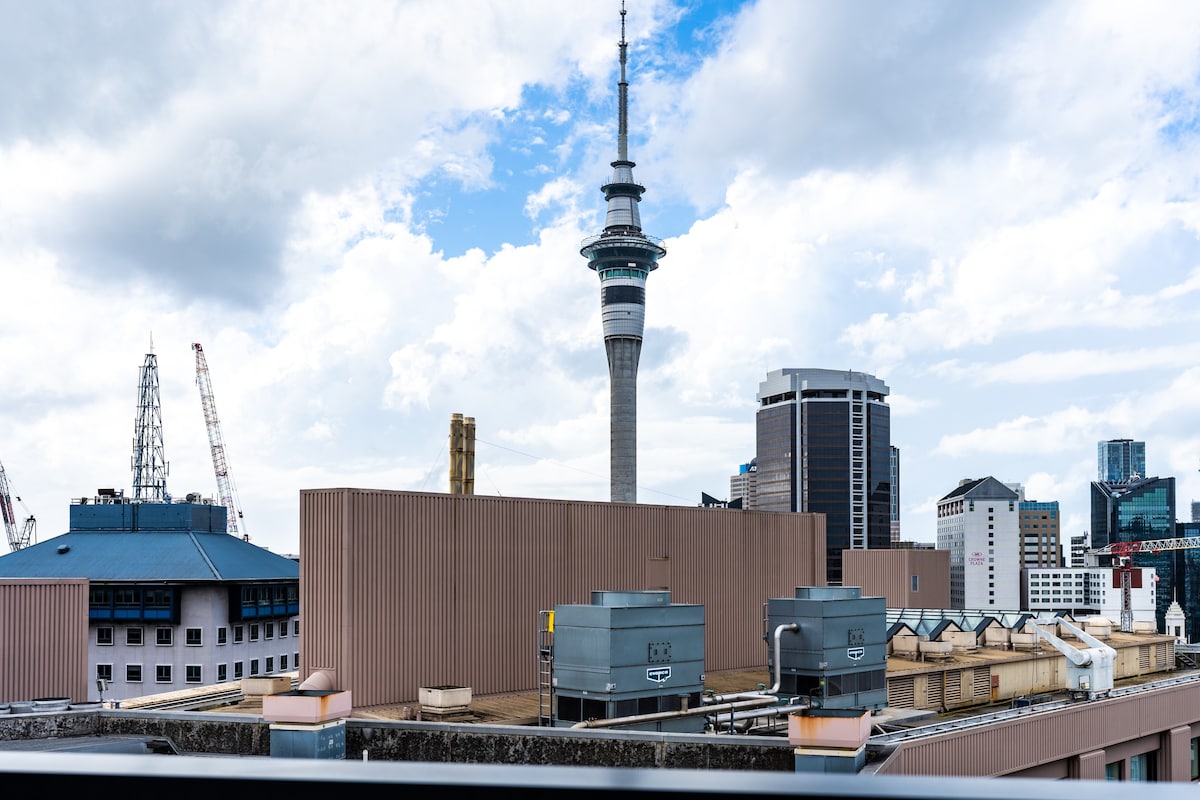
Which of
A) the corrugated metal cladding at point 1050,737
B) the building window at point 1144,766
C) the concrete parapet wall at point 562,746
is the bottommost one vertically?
the building window at point 1144,766

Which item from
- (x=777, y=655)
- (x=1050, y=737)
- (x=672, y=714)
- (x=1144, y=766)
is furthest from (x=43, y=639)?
(x=1144, y=766)

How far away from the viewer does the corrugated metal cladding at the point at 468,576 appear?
32.3 m

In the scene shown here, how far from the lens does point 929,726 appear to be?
30.4 meters

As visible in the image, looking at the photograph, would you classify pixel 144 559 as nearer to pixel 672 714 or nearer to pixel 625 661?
pixel 625 661

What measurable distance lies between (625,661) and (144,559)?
60.9 meters

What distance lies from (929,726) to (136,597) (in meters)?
61.3

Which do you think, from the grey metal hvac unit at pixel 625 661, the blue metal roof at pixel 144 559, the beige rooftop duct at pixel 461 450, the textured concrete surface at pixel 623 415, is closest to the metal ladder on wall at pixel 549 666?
the grey metal hvac unit at pixel 625 661

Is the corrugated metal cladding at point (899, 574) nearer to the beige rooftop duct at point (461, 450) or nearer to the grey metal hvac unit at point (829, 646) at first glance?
the beige rooftop duct at point (461, 450)

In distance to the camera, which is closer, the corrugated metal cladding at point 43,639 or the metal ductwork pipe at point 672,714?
the metal ductwork pipe at point 672,714

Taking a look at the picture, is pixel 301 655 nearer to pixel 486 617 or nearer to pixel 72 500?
pixel 486 617

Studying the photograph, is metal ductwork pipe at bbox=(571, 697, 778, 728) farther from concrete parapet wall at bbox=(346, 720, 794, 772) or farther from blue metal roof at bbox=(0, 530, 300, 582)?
blue metal roof at bbox=(0, 530, 300, 582)

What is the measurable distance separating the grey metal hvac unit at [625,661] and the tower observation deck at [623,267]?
137 meters

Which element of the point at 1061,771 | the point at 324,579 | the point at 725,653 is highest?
the point at 324,579

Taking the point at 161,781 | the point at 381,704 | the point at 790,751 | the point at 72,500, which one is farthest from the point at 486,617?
the point at 72,500
